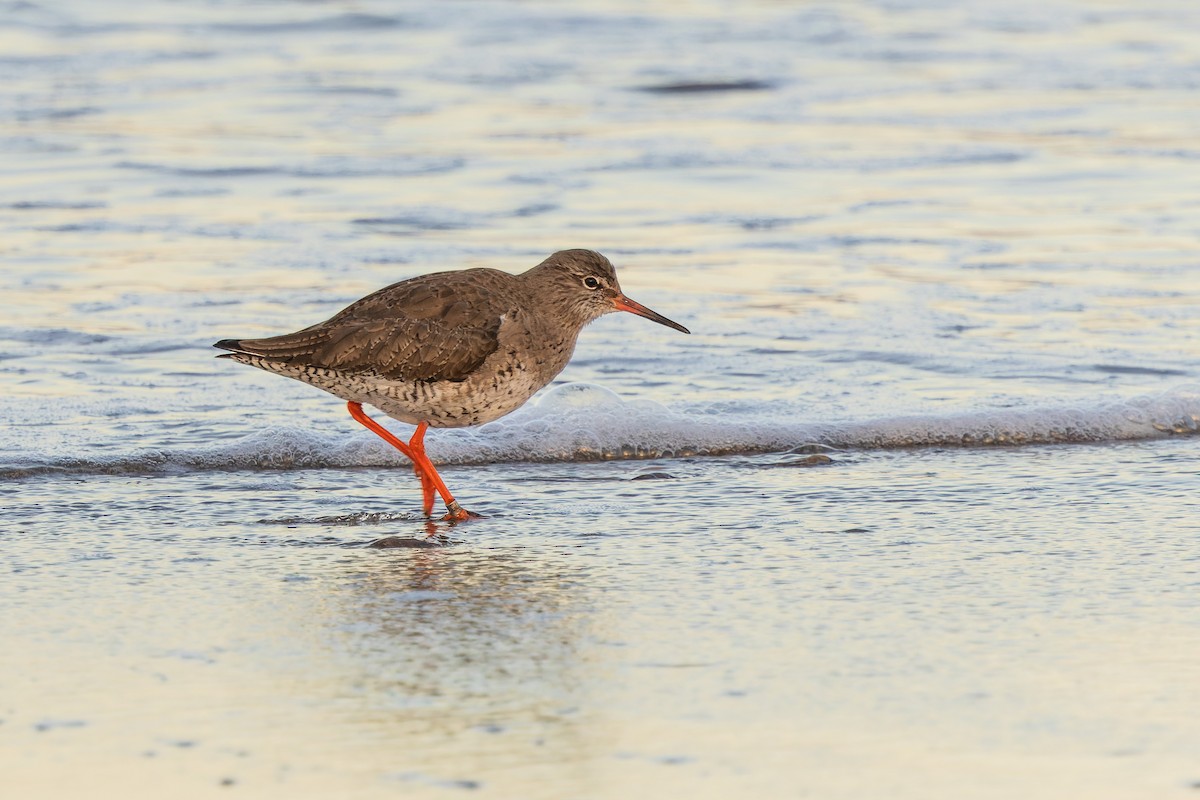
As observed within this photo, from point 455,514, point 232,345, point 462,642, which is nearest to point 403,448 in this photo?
point 455,514

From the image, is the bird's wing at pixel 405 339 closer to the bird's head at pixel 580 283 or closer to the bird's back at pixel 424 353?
the bird's back at pixel 424 353

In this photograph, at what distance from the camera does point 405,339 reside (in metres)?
6.70

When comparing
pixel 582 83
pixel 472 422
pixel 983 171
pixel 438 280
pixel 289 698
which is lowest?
pixel 289 698

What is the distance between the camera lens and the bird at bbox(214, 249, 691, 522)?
264 inches

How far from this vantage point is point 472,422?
6.88m

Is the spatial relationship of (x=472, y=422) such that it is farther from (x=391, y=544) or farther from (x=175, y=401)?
(x=175, y=401)

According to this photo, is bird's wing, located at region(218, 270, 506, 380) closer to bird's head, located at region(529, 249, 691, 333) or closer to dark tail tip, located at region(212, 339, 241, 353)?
dark tail tip, located at region(212, 339, 241, 353)

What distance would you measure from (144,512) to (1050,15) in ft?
55.7

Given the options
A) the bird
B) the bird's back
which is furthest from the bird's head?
the bird's back

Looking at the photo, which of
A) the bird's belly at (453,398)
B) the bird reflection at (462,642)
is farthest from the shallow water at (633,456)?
the bird's belly at (453,398)

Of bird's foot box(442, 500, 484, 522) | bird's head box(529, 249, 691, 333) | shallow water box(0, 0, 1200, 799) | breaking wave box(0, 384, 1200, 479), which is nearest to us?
shallow water box(0, 0, 1200, 799)

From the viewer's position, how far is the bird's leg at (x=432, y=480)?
6.40 meters

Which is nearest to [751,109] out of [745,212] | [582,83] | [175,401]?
[582,83]

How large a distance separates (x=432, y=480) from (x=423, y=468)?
72 millimetres
